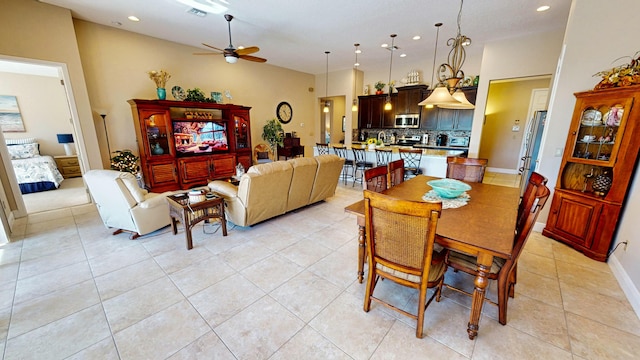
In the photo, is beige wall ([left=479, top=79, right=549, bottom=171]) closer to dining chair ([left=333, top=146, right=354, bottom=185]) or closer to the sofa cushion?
dining chair ([left=333, top=146, right=354, bottom=185])

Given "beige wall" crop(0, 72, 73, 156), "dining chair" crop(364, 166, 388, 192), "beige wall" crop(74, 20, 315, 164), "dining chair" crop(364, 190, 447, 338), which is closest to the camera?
"dining chair" crop(364, 190, 447, 338)

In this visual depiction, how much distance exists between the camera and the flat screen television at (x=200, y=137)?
5.18 metres

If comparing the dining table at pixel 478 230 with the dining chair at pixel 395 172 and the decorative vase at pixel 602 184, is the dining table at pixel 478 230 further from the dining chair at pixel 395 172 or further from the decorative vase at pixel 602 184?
the decorative vase at pixel 602 184

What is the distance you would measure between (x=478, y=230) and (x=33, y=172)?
7.94m

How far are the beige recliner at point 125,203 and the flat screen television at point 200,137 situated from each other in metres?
2.32

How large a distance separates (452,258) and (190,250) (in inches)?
110

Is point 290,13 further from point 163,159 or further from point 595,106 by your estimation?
point 595,106

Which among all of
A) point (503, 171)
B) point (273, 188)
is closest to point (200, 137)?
point (273, 188)

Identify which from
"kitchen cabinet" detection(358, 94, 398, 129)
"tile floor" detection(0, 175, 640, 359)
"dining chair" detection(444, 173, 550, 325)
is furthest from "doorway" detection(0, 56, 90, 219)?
"kitchen cabinet" detection(358, 94, 398, 129)

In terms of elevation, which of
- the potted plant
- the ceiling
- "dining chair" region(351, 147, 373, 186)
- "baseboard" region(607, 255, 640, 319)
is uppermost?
the ceiling

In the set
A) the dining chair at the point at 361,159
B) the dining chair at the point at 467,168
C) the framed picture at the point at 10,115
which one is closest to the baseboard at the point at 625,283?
the dining chair at the point at 467,168

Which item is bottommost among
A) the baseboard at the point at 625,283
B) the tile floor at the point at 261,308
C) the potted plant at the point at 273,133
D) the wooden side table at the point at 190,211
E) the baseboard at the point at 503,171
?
the tile floor at the point at 261,308

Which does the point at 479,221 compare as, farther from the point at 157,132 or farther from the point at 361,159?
the point at 157,132

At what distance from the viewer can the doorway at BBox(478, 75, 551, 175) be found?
6625 mm
